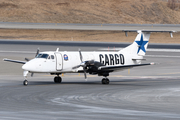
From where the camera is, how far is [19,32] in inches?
4262

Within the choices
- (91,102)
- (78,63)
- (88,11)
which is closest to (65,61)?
(78,63)

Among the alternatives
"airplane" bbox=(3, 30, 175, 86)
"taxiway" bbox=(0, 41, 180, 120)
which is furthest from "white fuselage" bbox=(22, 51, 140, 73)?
"taxiway" bbox=(0, 41, 180, 120)

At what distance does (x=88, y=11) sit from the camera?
136875mm

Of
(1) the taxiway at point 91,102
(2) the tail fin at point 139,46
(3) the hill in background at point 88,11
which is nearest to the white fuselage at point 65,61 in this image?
(2) the tail fin at point 139,46

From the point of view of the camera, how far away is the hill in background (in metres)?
131

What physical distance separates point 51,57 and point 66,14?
108234 millimetres

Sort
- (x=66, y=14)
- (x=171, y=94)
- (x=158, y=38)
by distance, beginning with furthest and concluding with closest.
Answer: (x=66, y=14) → (x=158, y=38) → (x=171, y=94)

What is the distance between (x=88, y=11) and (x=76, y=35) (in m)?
35.4

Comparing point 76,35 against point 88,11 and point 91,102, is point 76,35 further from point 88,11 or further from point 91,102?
point 91,102

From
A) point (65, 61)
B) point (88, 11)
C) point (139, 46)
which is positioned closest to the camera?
point (65, 61)

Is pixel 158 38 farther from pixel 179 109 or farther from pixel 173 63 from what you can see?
pixel 179 109

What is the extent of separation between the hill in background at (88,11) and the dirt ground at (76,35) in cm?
2223

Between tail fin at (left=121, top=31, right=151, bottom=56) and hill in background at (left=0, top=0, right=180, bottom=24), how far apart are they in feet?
315

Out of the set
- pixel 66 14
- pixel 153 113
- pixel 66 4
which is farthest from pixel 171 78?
pixel 66 4
